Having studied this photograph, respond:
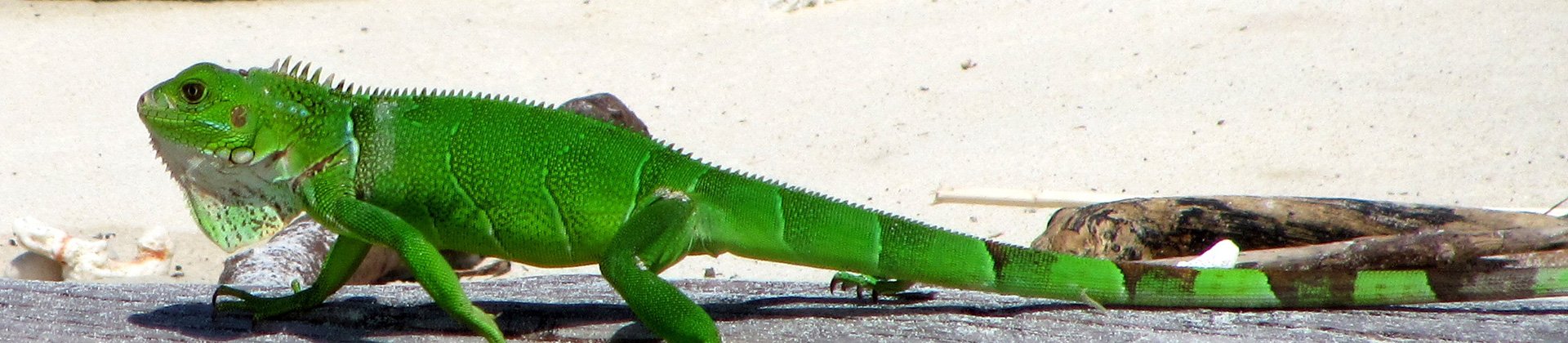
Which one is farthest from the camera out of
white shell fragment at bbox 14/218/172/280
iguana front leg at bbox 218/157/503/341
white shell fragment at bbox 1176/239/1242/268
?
white shell fragment at bbox 14/218/172/280

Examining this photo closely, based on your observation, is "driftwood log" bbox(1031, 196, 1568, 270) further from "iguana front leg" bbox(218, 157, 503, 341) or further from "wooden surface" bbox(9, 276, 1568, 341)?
"iguana front leg" bbox(218, 157, 503, 341)

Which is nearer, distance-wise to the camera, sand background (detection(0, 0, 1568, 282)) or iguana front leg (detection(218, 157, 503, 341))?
iguana front leg (detection(218, 157, 503, 341))

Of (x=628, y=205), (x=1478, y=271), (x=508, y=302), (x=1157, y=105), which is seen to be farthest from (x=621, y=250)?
(x=1157, y=105)

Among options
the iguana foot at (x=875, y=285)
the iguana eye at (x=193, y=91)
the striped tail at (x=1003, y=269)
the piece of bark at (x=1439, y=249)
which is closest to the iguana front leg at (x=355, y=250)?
the iguana eye at (x=193, y=91)

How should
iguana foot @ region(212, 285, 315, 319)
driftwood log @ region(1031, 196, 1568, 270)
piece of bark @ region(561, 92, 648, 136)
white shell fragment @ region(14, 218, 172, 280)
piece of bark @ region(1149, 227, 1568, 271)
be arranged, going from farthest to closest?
piece of bark @ region(561, 92, 648, 136) < white shell fragment @ region(14, 218, 172, 280) < driftwood log @ region(1031, 196, 1568, 270) < piece of bark @ region(1149, 227, 1568, 271) < iguana foot @ region(212, 285, 315, 319)

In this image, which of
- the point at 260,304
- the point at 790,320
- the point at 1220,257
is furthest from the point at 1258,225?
the point at 260,304

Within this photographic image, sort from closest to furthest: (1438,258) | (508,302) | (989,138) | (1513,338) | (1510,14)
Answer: (1513,338) → (508,302) → (1438,258) → (989,138) → (1510,14)

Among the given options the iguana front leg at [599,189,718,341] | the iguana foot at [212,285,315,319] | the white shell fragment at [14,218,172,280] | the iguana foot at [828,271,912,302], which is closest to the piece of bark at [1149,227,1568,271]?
the iguana foot at [828,271,912,302]

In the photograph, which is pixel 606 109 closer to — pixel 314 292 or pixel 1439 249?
pixel 314 292

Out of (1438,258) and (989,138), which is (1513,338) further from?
(989,138)
